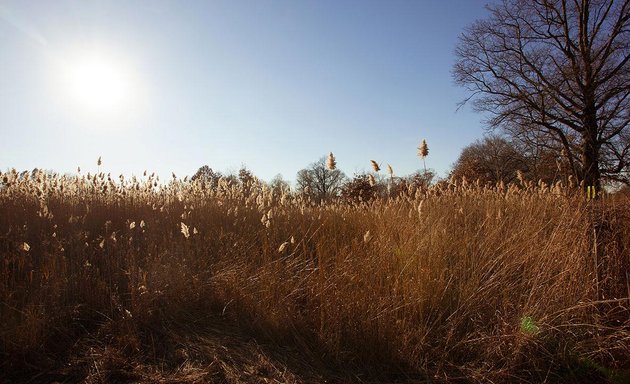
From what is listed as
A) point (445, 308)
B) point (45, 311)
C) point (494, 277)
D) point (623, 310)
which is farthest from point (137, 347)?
point (623, 310)

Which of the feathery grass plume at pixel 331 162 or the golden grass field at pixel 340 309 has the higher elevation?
the feathery grass plume at pixel 331 162

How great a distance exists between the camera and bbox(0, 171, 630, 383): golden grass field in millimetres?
2814

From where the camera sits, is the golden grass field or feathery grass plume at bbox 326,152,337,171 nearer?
the golden grass field

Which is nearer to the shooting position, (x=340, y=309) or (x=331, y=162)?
(x=340, y=309)

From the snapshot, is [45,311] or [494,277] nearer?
[45,311]

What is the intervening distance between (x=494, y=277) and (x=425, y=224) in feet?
4.12

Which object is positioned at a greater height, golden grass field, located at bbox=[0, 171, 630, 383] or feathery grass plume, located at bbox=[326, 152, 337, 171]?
feathery grass plume, located at bbox=[326, 152, 337, 171]

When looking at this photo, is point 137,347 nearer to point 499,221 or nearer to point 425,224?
point 425,224

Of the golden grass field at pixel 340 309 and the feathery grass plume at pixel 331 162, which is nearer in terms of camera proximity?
the golden grass field at pixel 340 309

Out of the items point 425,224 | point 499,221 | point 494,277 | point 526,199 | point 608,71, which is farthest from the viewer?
point 608,71

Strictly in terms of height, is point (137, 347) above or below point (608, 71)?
below

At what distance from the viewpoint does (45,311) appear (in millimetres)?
3156

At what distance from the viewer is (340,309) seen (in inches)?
130

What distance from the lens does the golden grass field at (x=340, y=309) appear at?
281 centimetres
